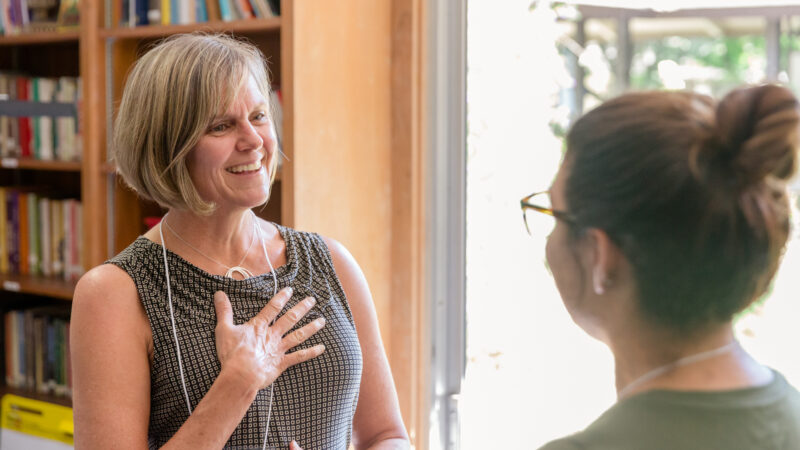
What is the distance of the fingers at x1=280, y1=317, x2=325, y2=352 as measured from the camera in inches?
53.4

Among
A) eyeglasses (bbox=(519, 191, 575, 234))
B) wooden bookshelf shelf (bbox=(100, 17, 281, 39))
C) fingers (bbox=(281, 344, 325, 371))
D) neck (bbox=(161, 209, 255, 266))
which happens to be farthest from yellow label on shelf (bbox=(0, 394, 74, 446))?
eyeglasses (bbox=(519, 191, 575, 234))

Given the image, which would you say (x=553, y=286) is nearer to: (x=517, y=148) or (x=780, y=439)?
(x=780, y=439)

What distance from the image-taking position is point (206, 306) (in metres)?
1.38

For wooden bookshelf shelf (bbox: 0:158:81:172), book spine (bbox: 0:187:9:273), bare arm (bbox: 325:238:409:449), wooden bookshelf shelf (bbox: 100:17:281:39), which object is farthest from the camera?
book spine (bbox: 0:187:9:273)

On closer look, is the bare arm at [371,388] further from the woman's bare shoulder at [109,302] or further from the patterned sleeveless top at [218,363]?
the woman's bare shoulder at [109,302]

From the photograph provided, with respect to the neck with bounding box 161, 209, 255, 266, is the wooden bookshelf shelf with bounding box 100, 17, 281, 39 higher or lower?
higher

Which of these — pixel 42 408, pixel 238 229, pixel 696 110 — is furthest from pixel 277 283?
pixel 42 408

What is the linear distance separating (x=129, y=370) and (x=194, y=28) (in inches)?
51.3

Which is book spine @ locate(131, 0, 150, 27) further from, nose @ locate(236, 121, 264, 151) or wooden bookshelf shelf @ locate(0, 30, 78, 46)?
nose @ locate(236, 121, 264, 151)

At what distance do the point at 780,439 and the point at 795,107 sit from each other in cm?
19

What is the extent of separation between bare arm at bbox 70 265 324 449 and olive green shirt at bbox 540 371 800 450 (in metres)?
0.88

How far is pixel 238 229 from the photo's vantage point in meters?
1.47

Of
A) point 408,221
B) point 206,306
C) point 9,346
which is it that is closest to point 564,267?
point 206,306

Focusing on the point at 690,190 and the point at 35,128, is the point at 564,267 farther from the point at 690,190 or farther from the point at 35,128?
the point at 35,128
